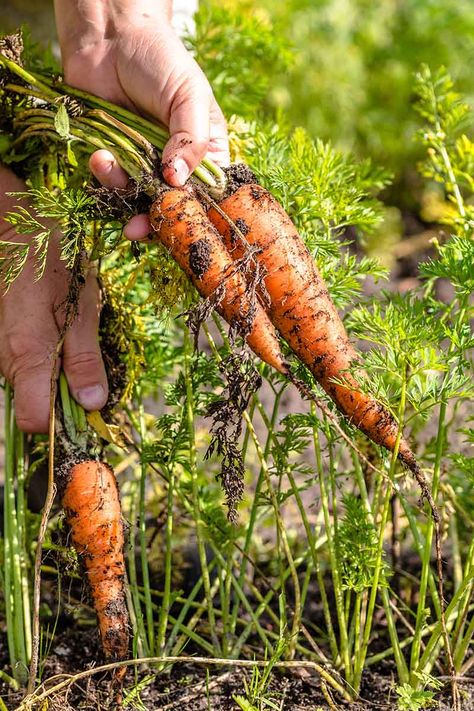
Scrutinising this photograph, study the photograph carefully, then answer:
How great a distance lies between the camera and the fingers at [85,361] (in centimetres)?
167

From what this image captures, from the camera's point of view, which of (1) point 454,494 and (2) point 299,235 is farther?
(1) point 454,494

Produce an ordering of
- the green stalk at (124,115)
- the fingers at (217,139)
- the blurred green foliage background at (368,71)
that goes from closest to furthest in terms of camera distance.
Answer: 1. the green stalk at (124,115)
2. the fingers at (217,139)
3. the blurred green foliage background at (368,71)

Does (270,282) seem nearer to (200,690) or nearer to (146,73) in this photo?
(146,73)

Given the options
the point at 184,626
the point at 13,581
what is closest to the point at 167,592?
the point at 184,626

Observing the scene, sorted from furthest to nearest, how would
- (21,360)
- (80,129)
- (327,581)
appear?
(327,581) < (21,360) < (80,129)

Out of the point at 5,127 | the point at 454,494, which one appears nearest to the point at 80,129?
the point at 5,127

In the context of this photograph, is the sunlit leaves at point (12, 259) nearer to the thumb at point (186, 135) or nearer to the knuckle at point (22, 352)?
the knuckle at point (22, 352)

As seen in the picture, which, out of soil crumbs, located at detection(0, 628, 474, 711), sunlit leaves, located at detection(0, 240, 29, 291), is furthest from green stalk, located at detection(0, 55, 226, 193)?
soil crumbs, located at detection(0, 628, 474, 711)

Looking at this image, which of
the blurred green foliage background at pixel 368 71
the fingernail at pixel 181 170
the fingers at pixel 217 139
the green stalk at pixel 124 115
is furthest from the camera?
the blurred green foliage background at pixel 368 71

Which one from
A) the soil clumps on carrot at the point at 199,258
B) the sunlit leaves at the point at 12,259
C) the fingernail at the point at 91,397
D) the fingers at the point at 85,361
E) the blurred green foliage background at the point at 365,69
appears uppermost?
the blurred green foliage background at the point at 365,69

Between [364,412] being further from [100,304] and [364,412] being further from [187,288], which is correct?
[100,304]

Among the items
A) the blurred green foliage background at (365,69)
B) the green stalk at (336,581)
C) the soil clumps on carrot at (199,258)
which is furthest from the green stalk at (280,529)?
the blurred green foliage background at (365,69)

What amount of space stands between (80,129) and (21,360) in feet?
1.62

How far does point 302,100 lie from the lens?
4434mm
